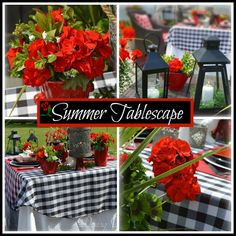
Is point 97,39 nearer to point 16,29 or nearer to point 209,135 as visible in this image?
point 16,29

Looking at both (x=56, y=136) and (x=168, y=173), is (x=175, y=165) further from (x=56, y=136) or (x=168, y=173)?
(x=56, y=136)

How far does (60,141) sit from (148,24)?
442 centimetres

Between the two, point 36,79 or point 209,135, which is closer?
point 36,79

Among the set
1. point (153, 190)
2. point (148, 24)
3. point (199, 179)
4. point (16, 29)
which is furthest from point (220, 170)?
point (148, 24)

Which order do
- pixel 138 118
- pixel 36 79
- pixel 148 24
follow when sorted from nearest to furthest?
pixel 36 79 < pixel 138 118 < pixel 148 24

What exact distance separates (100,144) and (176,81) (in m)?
0.38

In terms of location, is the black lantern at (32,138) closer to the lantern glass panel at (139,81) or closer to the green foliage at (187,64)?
the lantern glass panel at (139,81)

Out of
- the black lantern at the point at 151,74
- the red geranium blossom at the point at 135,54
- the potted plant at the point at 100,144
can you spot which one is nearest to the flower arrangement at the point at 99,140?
the potted plant at the point at 100,144

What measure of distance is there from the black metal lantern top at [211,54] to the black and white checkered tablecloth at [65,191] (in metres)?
0.52

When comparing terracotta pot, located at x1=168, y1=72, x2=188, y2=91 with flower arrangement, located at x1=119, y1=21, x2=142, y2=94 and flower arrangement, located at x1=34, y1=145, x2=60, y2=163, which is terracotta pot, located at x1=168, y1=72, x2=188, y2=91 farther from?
flower arrangement, located at x1=34, y1=145, x2=60, y2=163

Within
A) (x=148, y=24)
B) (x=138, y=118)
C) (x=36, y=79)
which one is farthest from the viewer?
(x=148, y=24)

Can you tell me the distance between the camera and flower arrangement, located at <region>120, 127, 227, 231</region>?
2.01 m

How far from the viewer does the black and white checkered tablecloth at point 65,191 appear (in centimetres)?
207

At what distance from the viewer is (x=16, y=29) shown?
6.53 ft
